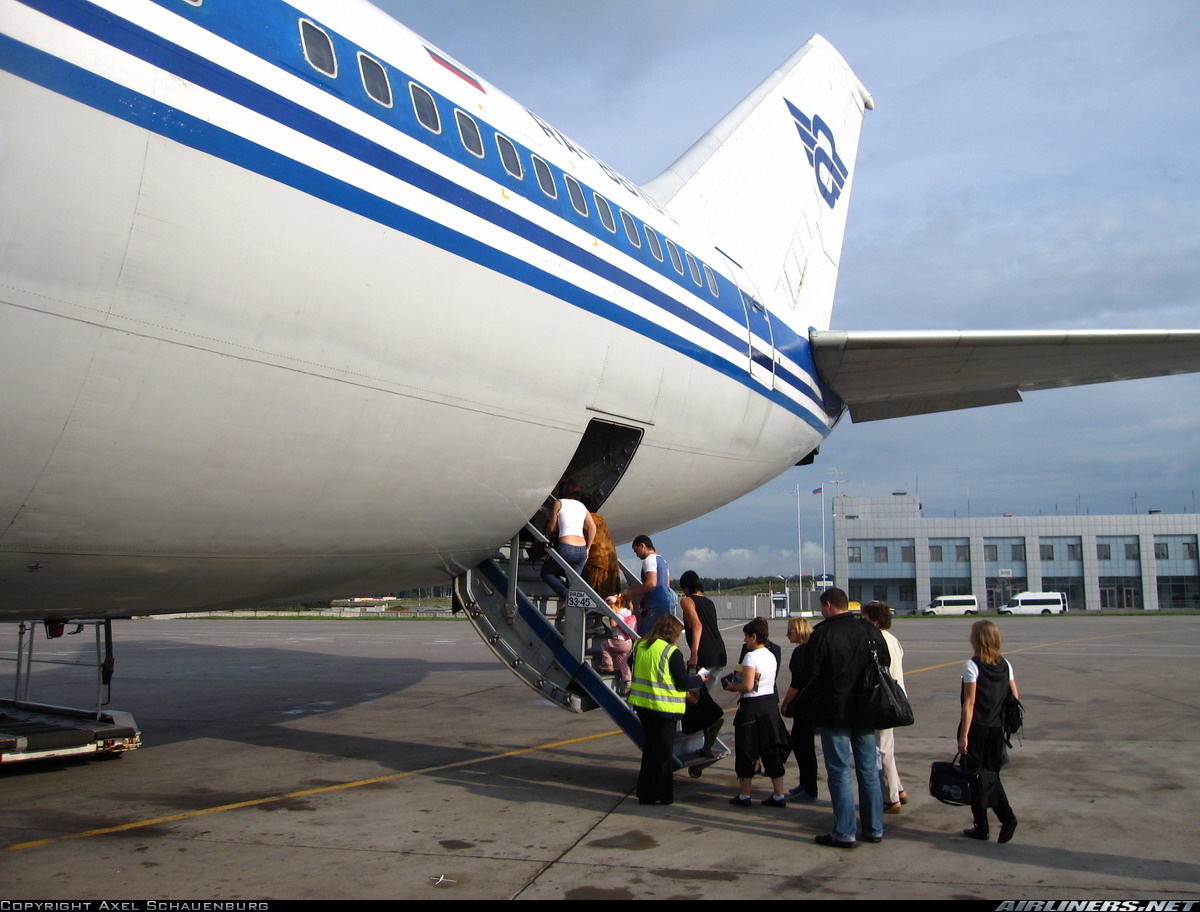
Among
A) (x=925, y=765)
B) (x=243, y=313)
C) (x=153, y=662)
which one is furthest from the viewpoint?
(x=153, y=662)

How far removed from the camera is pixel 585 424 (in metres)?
7.75

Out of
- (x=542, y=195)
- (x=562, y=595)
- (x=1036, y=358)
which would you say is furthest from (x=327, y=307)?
(x=1036, y=358)

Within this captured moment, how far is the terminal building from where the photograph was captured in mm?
72375

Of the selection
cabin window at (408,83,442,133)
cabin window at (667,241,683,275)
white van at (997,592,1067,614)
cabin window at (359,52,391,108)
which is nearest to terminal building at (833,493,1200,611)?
white van at (997,592,1067,614)

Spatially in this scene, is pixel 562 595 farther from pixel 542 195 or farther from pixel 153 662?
pixel 153 662

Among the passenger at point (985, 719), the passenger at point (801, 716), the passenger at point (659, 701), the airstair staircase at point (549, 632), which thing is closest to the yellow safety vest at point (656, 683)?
the passenger at point (659, 701)

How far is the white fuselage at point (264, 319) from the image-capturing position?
4.22m

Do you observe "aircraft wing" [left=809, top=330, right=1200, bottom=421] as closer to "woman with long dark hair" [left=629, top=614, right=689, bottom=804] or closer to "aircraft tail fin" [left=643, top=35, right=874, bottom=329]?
"aircraft tail fin" [left=643, top=35, right=874, bottom=329]

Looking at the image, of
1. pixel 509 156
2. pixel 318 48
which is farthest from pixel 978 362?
pixel 318 48

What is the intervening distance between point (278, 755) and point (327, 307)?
5.18m

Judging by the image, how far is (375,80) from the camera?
5930mm

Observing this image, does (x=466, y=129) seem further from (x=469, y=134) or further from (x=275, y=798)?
(x=275, y=798)

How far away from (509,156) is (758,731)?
14.6 ft

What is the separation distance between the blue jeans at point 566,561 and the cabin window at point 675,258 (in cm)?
328
